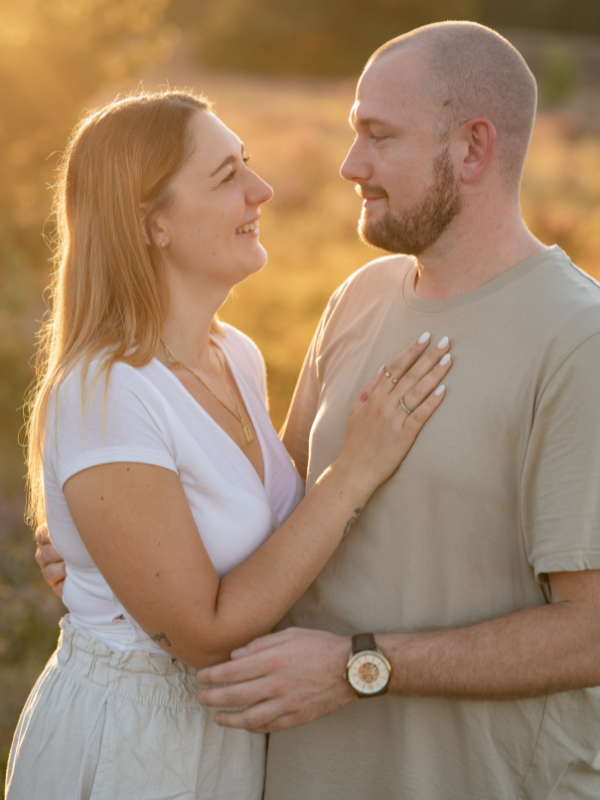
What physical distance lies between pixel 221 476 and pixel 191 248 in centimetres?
78

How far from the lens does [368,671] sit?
198cm

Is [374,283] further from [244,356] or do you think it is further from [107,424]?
[107,424]

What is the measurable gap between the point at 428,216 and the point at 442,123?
277 mm

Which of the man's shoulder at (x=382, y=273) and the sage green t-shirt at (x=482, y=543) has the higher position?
the man's shoulder at (x=382, y=273)

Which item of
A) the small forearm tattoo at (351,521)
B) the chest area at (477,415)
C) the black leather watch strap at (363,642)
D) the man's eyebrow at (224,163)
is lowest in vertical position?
the black leather watch strap at (363,642)

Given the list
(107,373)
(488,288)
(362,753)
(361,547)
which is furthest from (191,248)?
(362,753)

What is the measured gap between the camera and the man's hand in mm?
→ 1981

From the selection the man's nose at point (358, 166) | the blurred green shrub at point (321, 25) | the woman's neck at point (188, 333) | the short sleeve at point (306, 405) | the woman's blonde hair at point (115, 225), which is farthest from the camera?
the blurred green shrub at point (321, 25)

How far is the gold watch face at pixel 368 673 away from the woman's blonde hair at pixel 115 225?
105 centimetres

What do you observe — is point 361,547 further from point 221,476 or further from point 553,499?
point 553,499

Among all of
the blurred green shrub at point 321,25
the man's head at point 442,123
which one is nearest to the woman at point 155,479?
the man's head at point 442,123

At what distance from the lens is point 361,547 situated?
2.25 m

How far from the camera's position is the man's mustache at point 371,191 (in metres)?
2.32

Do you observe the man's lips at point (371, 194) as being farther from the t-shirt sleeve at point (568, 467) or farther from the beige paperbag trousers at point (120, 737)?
the beige paperbag trousers at point (120, 737)
